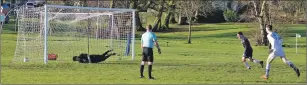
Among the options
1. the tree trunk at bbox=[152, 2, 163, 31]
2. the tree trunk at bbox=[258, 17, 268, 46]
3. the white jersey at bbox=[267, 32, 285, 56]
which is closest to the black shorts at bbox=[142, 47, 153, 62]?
the white jersey at bbox=[267, 32, 285, 56]

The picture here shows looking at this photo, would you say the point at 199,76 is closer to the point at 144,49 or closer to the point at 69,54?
the point at 144,49

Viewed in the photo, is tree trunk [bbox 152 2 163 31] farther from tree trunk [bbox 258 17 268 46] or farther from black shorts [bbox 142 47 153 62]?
black shorts [bbox 142 47 153 62]

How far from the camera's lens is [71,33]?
4078 centimetres

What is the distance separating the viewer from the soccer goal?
2828 centimetres

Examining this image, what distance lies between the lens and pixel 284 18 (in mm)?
51781

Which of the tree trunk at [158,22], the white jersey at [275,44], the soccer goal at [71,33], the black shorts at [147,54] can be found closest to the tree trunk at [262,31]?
the soccer goal at [71,33]

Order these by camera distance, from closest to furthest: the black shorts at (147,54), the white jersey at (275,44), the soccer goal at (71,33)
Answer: the black shorts at (147,54) < the white jersey at (275,44) < the soccer goal at (71,33)

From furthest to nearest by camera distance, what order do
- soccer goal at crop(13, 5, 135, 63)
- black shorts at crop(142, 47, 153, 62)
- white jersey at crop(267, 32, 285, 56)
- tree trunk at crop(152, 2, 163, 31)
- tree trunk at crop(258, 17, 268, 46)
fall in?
tree trunk at crop(152, 2, 163, 31) → tree trunk at crop(258, 17, 268, 46) → soccer goal at crop(13, 5, 135, 63) → white jersey at crop(267, 32, 285, 56) → black shorts at crop(142, 47, 153, 62)

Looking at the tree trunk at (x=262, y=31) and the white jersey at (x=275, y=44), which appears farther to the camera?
the tree trunk at (x=262, y=31)

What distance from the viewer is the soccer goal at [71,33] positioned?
2828cm

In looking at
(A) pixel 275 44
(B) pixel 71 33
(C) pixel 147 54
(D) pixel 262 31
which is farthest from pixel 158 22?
(C) pixel 147 54

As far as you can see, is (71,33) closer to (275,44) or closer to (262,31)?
(262,31)

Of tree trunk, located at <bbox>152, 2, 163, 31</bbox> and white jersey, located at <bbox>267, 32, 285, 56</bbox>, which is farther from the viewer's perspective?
tree trunk, located at <bbox>152, 2, 163, 31</bbox>

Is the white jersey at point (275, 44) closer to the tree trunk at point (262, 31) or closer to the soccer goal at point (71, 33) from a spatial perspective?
the soccer goal at point (71, 33)
